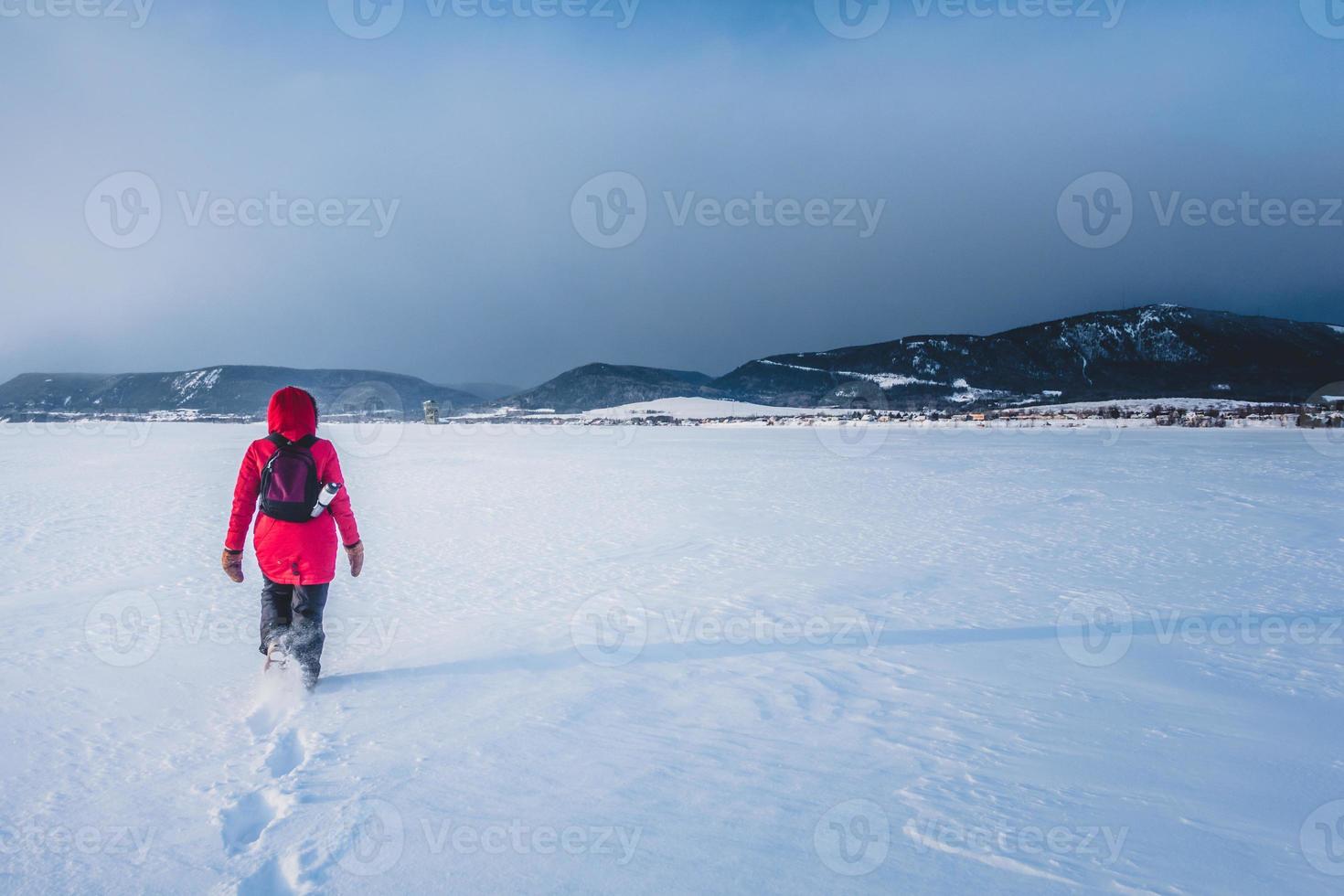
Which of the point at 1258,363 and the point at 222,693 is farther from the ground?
the point at 1258,363

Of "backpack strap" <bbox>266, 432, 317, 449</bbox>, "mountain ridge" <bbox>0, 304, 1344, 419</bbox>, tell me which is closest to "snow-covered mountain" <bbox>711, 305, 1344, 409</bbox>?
"mountain ridge" <bbox>0, 304, 1344, 419</bbox>

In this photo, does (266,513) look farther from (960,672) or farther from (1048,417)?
(1048,417)

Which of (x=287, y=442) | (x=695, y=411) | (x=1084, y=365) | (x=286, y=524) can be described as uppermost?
(x=1084, y=365)

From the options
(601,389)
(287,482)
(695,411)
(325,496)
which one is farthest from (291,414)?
(601,389)

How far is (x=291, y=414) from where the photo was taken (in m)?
3.44

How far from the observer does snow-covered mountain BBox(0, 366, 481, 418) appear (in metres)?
163

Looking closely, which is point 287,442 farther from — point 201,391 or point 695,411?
point 201,391

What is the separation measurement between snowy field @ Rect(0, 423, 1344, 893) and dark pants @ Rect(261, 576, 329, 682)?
229 millimetres

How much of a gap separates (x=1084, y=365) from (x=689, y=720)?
207 metres

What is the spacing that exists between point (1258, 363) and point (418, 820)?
216104 mm

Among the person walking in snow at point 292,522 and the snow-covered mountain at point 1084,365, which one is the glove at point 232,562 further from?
the snow-covered mountain at point 1084,365

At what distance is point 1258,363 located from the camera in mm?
162000

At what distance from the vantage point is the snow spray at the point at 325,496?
11.6 ft

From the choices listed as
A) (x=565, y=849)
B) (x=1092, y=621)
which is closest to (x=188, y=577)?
(x=565, y=849)
